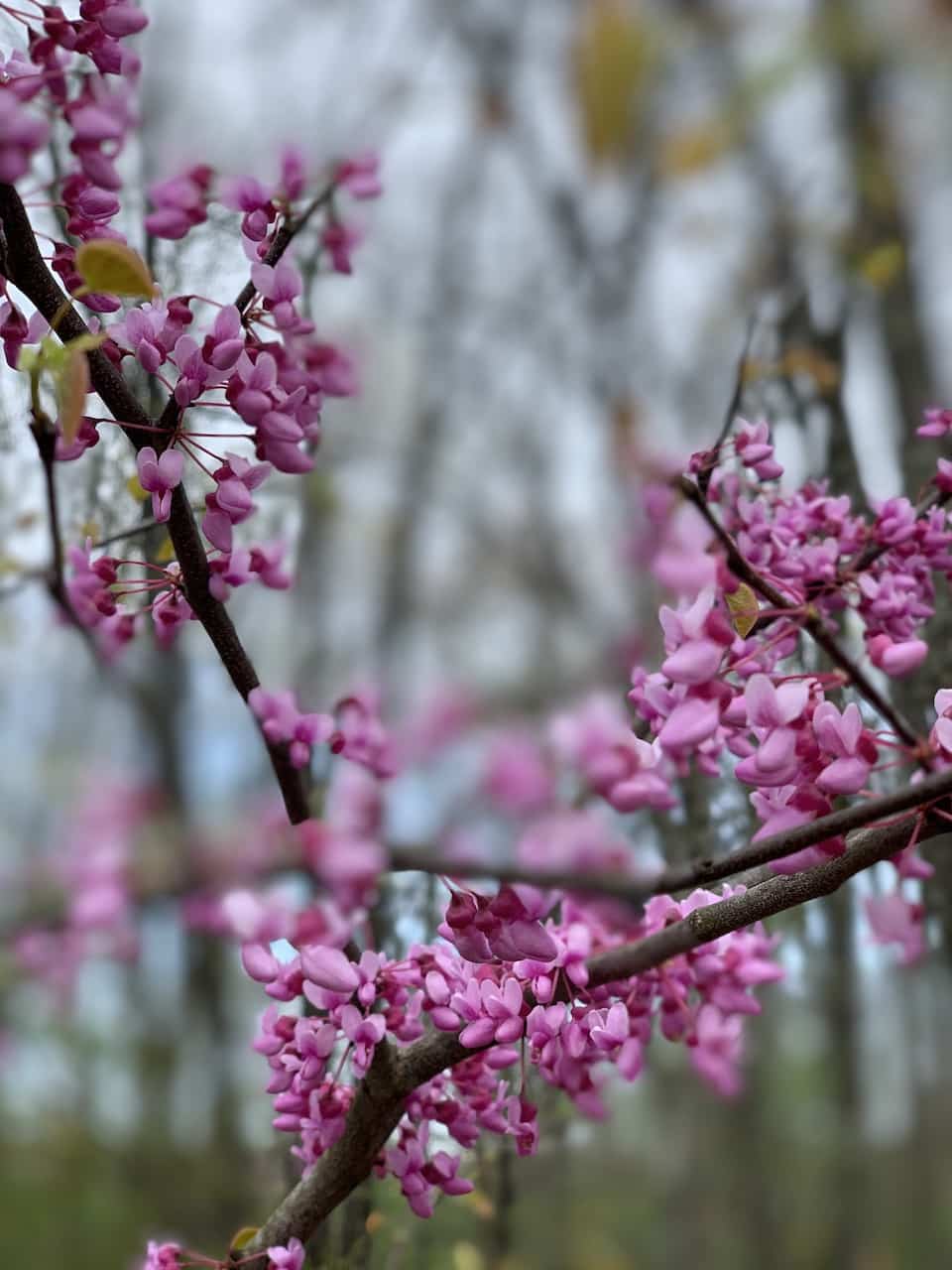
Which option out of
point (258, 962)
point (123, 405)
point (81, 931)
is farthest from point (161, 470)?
point (81, 931)

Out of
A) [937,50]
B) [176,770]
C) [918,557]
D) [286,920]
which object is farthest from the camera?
[176,770]

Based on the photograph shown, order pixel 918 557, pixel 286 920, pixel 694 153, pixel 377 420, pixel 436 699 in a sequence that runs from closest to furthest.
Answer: pixel 286 920, pixel 918 557, pixel 694 153, pixel 436 699, pixel 377 420

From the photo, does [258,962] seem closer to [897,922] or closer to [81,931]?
[897,922]

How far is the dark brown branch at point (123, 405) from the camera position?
38cm

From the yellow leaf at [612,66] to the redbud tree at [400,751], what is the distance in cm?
149

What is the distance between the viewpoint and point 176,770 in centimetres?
215

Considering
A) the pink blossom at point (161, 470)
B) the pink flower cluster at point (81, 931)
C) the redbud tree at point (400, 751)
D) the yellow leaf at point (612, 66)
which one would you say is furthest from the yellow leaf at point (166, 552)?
the yellow leaf at point (612, 66)

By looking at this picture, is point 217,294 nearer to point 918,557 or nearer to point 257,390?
point 257,390

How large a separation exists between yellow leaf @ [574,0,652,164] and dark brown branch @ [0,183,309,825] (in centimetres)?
171

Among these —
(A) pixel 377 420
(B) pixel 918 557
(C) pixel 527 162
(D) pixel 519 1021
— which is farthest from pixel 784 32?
(D) pixel 519 1021

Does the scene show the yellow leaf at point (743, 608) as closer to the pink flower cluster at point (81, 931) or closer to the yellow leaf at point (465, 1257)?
the yellow leaf at point (465, 1257)

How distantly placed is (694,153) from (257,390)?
7.55 ft

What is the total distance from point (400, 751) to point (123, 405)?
0.25m

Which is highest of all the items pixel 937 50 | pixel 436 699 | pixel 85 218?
pixel 937 50
